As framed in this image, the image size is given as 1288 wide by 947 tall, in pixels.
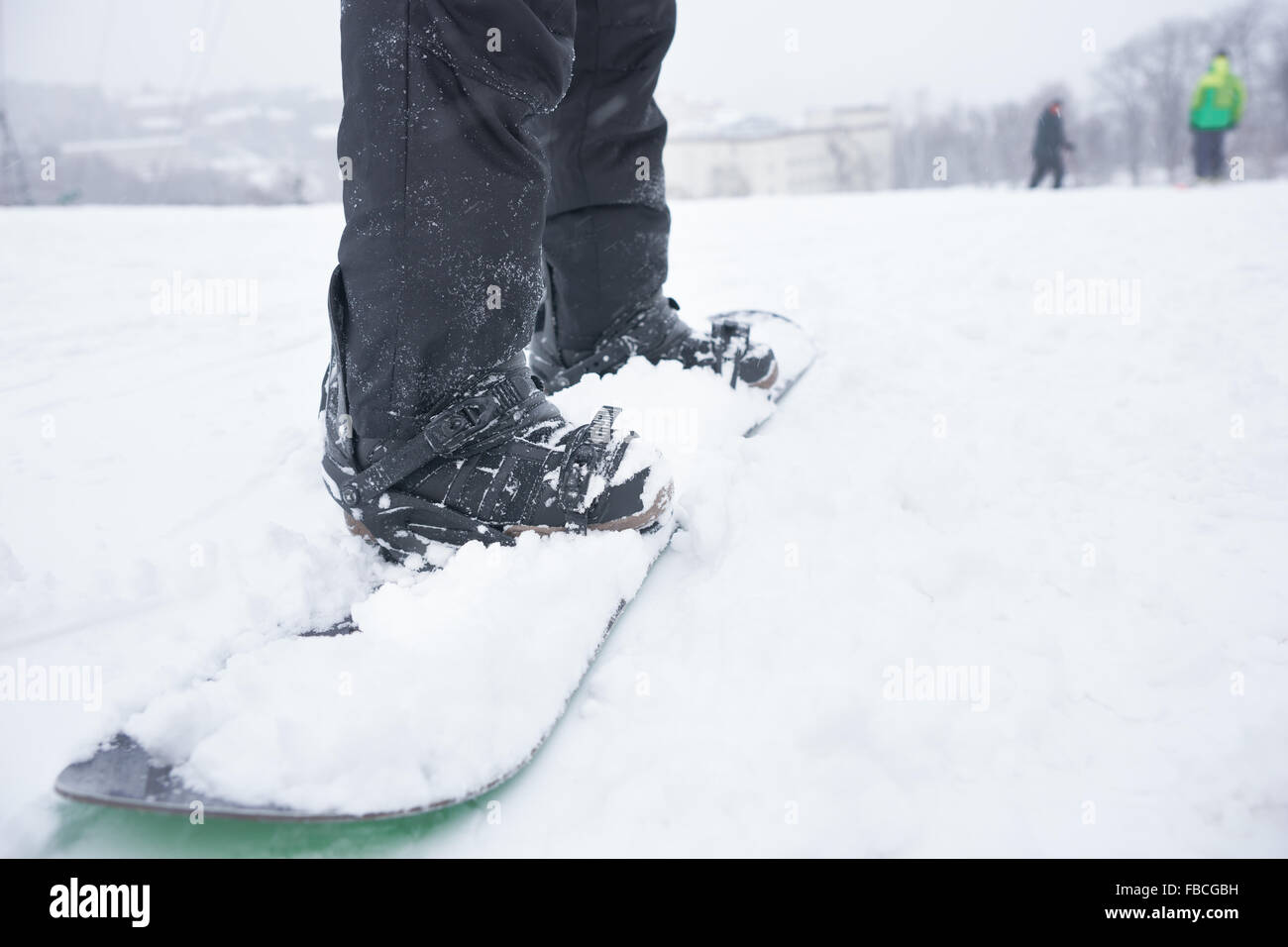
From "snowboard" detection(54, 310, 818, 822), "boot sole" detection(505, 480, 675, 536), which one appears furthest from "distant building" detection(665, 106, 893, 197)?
"snowboard" detection(54, 310, 818, 822)

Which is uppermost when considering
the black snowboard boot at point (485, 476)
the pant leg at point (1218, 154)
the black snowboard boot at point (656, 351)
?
the pant leg at point (1218, 154)

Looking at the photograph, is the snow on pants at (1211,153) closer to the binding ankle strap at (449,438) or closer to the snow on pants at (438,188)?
the snow on pants at (438,188)

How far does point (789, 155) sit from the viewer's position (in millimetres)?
41125

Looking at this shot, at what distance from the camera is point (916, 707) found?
2.82 feet

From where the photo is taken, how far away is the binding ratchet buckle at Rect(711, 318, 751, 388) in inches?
68.5

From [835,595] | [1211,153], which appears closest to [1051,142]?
[1211,153]

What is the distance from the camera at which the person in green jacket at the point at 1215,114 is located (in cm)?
823

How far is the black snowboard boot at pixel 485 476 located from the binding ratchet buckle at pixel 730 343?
640mm

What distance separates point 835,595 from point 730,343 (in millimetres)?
869

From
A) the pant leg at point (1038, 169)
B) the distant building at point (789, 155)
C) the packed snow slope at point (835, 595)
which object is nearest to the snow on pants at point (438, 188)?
the packed snow slope at point (835, 595)

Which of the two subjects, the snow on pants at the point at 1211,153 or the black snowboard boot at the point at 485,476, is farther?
the snow on pants at the point at 1211,153

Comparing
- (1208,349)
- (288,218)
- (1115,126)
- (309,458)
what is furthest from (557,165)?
(1115,126)

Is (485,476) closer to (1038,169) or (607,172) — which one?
(607,172)

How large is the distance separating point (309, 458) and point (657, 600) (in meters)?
0.83
